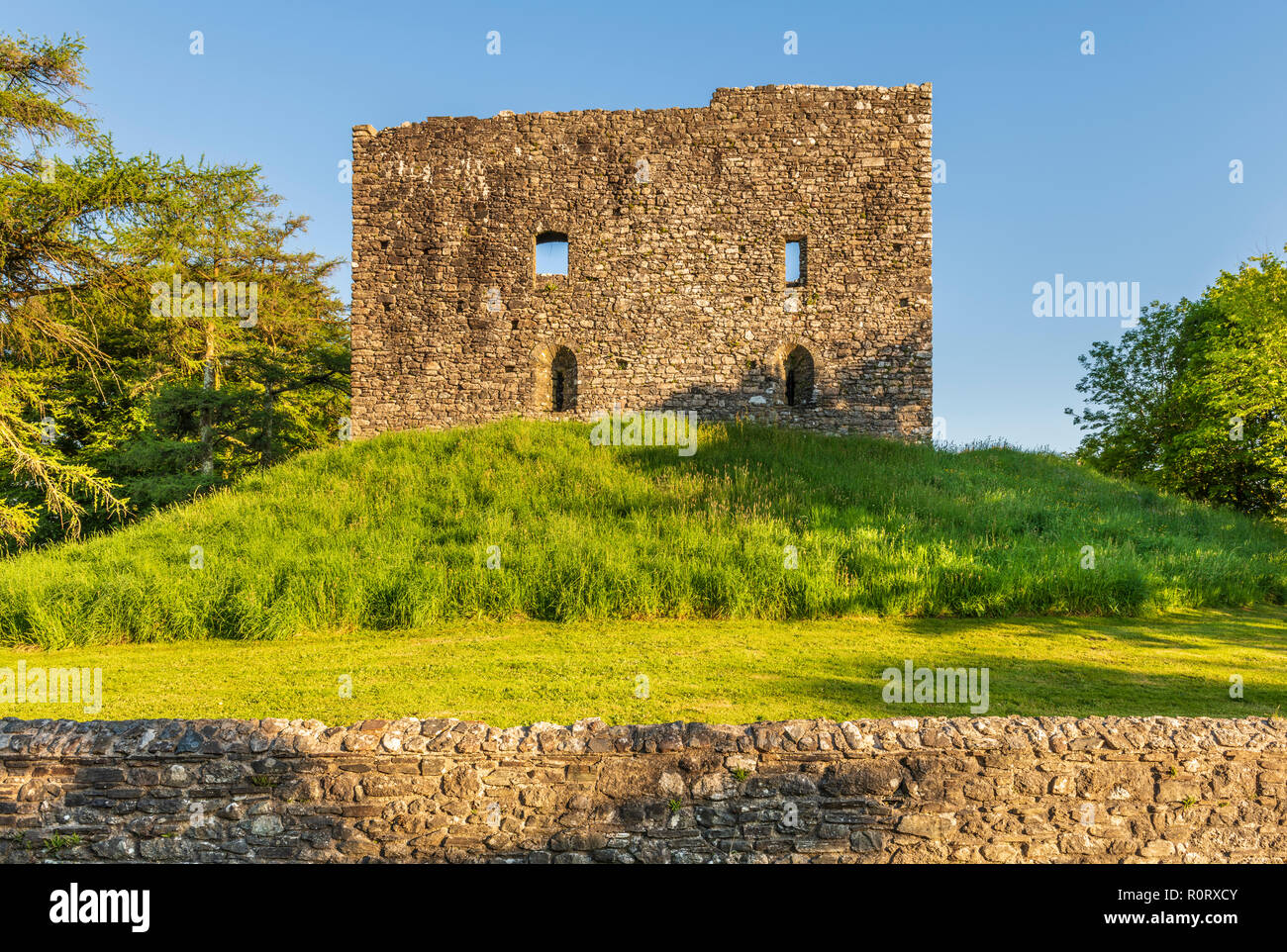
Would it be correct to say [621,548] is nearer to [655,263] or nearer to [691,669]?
[691,669]

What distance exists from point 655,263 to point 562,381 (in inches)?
158

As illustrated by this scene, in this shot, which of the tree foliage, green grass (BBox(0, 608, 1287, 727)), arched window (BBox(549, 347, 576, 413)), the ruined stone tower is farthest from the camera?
arched window (BBox(549, 347, 576, 413))

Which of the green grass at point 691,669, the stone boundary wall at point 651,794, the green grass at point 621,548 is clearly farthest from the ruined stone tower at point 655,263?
the stone boundary wall at point 651,794

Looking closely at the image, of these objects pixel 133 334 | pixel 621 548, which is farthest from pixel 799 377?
pixel 133 334

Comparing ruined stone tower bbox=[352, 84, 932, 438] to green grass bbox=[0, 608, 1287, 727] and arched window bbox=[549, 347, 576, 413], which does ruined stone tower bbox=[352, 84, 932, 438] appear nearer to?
arched window bbox=[549, 347, 576, 413]

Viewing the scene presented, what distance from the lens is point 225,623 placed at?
9.25 metres

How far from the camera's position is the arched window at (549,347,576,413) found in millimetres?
17984

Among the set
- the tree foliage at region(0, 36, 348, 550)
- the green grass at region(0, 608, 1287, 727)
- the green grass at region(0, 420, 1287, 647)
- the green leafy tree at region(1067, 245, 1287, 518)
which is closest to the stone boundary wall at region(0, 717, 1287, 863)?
the green grass at region(0, 608, 1287, 727)

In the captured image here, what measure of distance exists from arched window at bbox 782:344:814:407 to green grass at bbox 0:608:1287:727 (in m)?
9.07

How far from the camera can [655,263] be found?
57.9 ft

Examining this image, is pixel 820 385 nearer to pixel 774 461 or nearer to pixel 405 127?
pixel 774 461

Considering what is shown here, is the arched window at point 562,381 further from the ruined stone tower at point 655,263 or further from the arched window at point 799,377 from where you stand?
the arched window at point 799,377

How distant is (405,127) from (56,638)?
1511 cm
